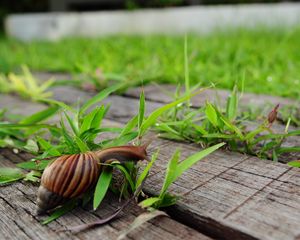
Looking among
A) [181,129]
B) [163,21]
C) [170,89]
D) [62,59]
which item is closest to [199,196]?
[181,129]

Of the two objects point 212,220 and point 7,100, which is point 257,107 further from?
point 7,100

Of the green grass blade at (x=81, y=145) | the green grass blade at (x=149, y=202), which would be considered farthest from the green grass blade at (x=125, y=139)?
the green grass blade at (x=149, y=202)

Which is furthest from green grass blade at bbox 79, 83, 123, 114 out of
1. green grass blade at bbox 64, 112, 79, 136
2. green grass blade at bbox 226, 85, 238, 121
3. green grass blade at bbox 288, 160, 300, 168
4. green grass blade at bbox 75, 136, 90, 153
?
green grass blade at bbox 288, 160, 300, 168

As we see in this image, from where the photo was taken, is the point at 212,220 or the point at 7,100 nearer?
the point at 212,220

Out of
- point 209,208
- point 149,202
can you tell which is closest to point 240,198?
point 209,208

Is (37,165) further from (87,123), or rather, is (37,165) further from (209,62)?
(209,62)

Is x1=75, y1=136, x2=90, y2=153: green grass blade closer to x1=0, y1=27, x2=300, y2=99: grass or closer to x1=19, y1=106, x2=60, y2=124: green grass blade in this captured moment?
x1=19, y1=106, x2=60, y2=124: green grass blade
